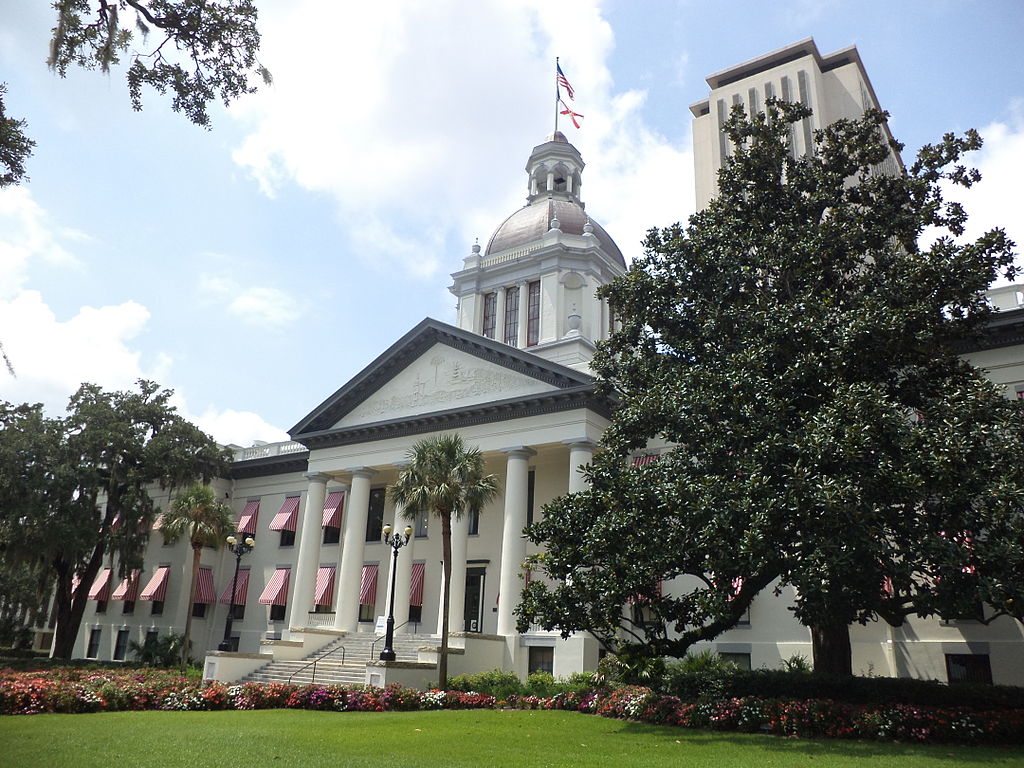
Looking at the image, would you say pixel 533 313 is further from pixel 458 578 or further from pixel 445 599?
pixel 445 599

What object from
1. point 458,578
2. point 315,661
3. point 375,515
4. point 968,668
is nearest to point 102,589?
point 375,515

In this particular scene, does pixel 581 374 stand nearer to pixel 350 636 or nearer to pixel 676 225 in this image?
pixel 676 225

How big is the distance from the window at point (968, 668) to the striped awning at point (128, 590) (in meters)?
36.0

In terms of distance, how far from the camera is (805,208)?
65.7 ft

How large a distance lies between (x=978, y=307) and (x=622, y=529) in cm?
997

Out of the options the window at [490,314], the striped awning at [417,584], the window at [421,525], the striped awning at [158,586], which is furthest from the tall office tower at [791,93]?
the striped awning at [158,586]

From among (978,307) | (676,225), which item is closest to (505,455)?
(676,225)

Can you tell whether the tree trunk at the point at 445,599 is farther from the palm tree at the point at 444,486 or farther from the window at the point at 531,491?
the window at the point at 531,491

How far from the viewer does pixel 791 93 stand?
46.2 meters

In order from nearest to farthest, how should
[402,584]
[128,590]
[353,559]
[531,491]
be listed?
[402,584]
[353,559]
[531,491]
[128,590]

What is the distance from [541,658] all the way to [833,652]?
12092 mm

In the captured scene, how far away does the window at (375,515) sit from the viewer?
36.8 meters

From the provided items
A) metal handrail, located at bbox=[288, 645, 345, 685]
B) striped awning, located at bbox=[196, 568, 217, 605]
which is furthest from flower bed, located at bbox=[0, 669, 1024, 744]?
striped awning, located at bbox=[196, 568, 217, 605]

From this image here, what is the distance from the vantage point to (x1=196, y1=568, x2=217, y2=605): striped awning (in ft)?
130
